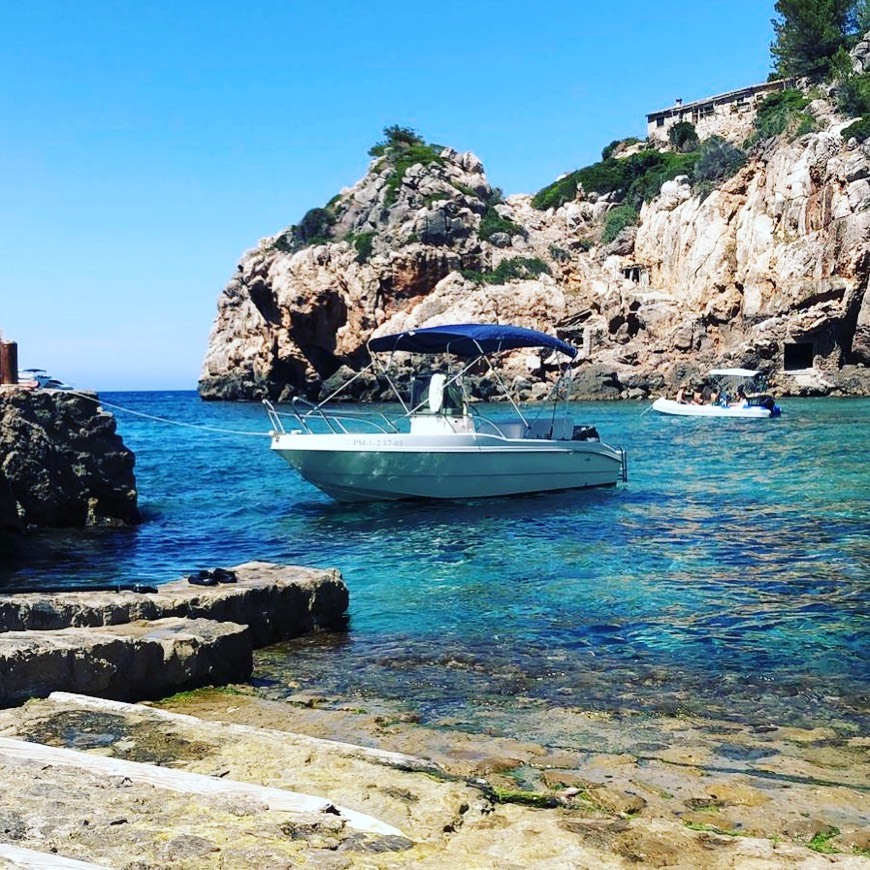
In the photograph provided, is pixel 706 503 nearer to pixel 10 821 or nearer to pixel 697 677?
pixel 697 677

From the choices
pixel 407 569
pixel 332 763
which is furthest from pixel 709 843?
pixel 407 569


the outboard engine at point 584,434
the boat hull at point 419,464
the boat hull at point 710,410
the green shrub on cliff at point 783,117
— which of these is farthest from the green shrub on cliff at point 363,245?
the boat hull at point 419,464

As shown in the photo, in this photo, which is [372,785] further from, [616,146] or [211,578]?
[616,146]

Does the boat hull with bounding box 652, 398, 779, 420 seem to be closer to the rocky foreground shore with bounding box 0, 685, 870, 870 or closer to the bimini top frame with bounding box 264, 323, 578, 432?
the bimini top frame with bounding box 264, 323, 578, 432

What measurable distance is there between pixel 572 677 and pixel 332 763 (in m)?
3.84

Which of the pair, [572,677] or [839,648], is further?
[839,648]

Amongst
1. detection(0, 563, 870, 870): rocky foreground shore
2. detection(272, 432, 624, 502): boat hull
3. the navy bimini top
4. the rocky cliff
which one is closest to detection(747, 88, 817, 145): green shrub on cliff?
the rocky cliff

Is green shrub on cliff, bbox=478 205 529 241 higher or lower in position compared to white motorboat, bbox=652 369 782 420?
higher

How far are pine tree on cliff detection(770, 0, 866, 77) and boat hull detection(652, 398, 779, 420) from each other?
51645mm

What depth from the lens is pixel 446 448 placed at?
2112cm

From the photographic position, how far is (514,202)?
93.3 meters

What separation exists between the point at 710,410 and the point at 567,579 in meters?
36.3

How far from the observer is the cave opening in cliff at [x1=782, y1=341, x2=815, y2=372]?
2466 inches

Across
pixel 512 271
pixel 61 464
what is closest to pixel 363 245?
pixel 512 271
